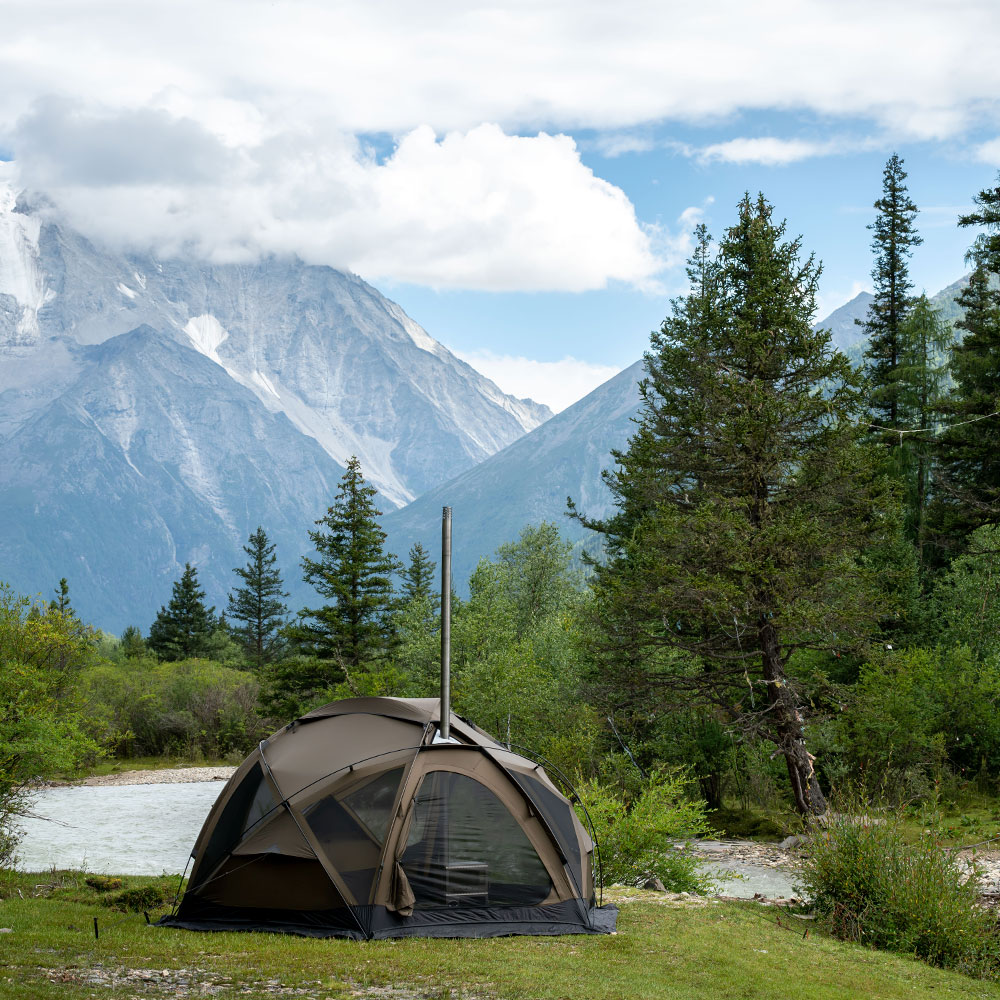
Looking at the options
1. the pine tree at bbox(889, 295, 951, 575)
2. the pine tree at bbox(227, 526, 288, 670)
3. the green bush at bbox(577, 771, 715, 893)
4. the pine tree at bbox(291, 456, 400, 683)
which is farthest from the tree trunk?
the pine tree at bbox(227, 526, 288, 670)

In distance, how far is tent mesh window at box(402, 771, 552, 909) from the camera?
1135 cm

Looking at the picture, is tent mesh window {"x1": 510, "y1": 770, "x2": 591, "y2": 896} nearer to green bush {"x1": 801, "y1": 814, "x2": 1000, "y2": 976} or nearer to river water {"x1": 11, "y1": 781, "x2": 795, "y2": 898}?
green bush {"x1": 801, "y1": 814, "x2": 1000, "y2": 976}

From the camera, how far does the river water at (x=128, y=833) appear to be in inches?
808

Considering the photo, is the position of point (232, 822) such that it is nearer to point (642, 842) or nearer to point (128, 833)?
point (642, 842)

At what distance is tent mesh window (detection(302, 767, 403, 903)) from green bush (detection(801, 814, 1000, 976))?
6.17 metres

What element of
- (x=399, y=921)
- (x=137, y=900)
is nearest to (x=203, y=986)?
(x=399, y=921)

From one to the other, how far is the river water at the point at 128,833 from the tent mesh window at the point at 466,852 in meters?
7.25

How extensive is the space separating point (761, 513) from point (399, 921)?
14.6 metres

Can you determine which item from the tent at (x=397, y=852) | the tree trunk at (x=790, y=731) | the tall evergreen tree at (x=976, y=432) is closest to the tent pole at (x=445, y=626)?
the tent at (x=397, y=852)

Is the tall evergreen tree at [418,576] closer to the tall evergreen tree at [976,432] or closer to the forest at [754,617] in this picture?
the forest at [754,617]

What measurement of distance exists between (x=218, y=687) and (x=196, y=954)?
148 ft

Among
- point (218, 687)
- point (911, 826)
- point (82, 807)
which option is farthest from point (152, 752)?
point (911, 826)

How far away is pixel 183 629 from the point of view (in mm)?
70000

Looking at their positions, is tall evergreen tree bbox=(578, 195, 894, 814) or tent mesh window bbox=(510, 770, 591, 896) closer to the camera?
tent mesh window bbox=(510, 770, 591, 896)
